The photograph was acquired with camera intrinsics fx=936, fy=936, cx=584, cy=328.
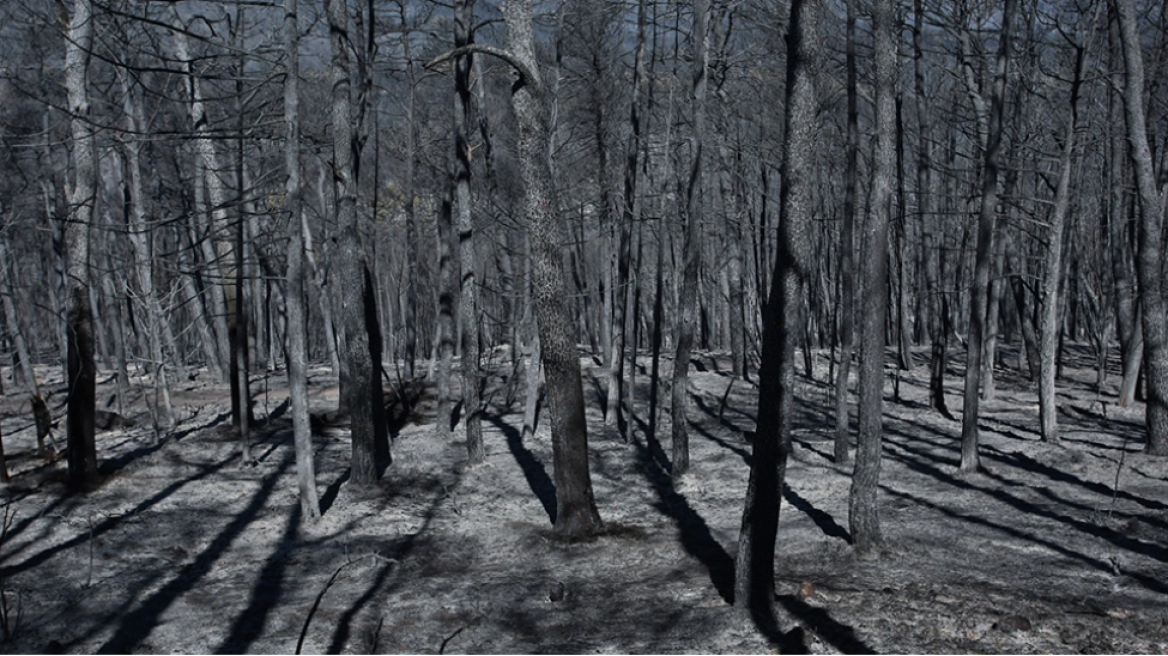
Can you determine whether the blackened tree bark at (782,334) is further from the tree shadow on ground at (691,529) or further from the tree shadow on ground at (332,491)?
the tree shadow on ground at (332,491)

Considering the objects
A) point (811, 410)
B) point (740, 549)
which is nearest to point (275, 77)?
point (740, 549)

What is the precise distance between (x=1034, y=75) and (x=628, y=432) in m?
10.7

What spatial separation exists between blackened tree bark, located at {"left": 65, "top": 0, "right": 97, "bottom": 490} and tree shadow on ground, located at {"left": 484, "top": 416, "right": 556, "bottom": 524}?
612 cm

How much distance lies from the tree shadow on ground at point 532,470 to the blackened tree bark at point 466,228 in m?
0.77

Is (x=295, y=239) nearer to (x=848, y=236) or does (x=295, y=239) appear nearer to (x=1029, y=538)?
(x=848, y=236)

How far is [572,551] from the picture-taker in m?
10.4

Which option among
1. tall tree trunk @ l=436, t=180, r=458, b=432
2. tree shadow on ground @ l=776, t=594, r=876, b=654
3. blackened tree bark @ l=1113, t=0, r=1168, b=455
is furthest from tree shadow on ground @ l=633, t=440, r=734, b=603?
blackened tree bark @ l=1113, t=0, r=1168, b=455

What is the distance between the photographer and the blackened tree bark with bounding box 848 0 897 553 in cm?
906

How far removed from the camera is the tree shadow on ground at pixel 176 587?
7.77 m

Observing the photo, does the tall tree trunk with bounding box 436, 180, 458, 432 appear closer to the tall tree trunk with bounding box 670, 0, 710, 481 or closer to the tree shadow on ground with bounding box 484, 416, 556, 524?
the tree shadow on ground with bounding box 484, 416, 556, 524

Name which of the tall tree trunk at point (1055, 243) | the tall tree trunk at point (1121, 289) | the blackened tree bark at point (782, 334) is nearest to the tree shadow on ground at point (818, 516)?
the blackened tree bark at point (782, 334)

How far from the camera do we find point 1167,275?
64.5ft

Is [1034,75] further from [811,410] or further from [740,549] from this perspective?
[740,549]

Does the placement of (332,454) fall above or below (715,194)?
below
